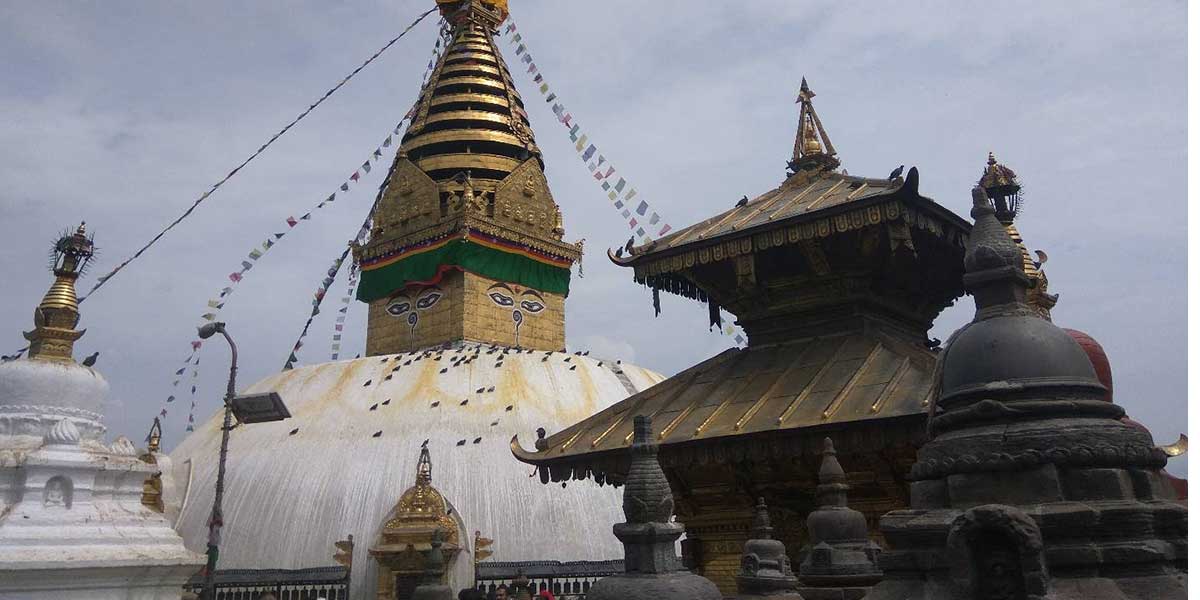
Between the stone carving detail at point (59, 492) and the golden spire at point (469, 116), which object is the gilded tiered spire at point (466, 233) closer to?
the golden spire at point (469, 116)

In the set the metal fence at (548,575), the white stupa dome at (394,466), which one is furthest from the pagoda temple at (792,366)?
the white stupa dome at (394,466)

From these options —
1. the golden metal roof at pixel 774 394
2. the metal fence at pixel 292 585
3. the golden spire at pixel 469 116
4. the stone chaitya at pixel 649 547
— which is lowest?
the metal fence at pixel 292 585

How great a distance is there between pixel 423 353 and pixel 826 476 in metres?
18.6

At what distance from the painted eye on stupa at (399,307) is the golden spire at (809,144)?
18584 millimetres

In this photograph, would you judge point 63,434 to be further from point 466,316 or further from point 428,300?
point 428,300

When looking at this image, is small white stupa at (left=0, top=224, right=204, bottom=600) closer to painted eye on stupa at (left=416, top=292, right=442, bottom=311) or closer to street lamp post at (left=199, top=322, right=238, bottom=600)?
street lamp post at (left=199, top=322, right=238, bottom=600)

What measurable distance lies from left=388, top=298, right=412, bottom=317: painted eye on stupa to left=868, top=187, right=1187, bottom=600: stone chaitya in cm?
2531

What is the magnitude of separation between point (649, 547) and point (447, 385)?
1728 cm

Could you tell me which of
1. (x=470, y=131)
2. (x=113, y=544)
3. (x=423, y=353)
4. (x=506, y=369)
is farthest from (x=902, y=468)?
(x=470, y=131)

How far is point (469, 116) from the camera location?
97.0 feet

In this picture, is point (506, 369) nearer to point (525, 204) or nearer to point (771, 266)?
point (525, 204)

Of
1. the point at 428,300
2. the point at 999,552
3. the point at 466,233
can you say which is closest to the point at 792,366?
the point at 999,552

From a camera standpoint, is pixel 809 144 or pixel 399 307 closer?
pixel 809 144

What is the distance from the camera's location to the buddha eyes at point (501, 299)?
1078 inches
